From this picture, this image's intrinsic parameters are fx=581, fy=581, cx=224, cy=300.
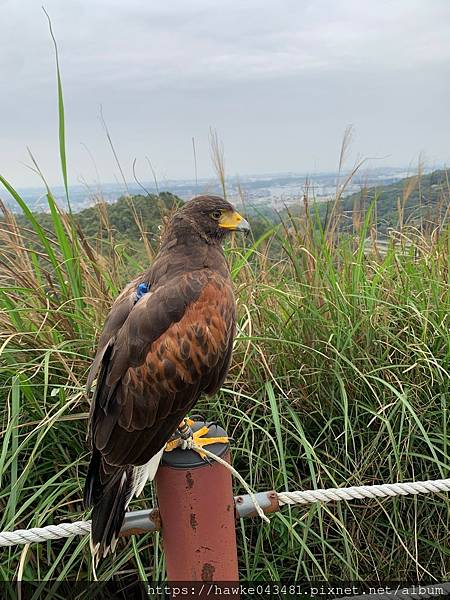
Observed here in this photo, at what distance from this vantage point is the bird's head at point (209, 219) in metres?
2.23

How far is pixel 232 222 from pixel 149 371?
28.4 inches

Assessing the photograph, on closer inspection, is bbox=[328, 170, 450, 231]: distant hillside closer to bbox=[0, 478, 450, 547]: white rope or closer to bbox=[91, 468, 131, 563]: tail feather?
bbox=[0, 478, 450, 547]: white rope

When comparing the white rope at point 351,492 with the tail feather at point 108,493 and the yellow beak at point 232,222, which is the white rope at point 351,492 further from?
the yellow beak at point 232,222

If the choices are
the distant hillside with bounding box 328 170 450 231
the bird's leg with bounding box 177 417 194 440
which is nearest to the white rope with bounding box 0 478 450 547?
the bird's leg with bounding box 177 417 194 440

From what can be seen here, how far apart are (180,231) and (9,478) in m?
1.13

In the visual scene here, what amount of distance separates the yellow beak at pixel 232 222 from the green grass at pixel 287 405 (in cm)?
42

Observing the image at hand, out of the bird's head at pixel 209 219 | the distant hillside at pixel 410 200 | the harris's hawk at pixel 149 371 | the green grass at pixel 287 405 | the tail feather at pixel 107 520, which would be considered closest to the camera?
the tail feather at pixel 107 520

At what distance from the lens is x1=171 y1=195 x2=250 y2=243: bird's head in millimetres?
2234

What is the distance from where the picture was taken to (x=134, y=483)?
1.79 meters

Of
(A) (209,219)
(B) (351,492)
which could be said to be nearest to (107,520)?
(B) (351,492)

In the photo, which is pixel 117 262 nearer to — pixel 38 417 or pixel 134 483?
pixel 38 417

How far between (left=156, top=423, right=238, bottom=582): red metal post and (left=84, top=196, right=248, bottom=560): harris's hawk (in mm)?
205

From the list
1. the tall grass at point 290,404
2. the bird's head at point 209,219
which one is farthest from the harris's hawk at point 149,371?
the tall grass at point 290,404

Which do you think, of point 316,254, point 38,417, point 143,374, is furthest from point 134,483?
point 316,254
